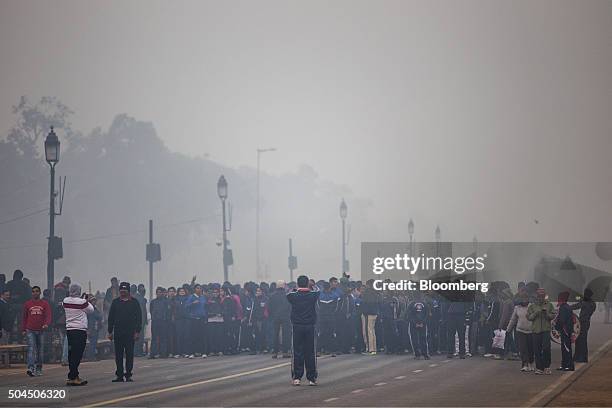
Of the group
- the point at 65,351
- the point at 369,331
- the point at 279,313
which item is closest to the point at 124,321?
the point at 65,351

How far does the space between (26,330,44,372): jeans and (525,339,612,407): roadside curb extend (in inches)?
480

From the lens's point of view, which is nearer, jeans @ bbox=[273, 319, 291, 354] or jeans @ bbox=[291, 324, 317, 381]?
jeans @ bbox=[291, 324, 317, 381]

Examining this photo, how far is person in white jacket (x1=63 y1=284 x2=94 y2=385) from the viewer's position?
2531cm

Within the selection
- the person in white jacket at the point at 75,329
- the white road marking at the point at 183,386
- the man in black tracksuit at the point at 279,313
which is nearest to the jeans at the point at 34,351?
the person in white jacket at the point at 75,329

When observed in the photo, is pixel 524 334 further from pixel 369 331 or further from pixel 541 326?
pixel 369 331

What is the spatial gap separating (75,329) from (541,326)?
10.9 metres

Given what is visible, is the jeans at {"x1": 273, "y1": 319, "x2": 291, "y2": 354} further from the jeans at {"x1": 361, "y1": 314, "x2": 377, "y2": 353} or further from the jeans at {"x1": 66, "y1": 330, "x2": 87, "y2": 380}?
the jeans at {"x1": 66, "y1": 330, "x2": 87, "y2": 380}

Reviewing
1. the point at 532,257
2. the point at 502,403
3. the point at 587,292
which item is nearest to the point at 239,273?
the point at 532,257

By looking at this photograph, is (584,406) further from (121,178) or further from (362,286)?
(121,178)

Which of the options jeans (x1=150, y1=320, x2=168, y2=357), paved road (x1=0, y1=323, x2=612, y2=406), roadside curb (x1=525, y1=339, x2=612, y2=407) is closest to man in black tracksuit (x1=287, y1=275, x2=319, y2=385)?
paved road (x1=0, y1=323, x2=612, y2=406)

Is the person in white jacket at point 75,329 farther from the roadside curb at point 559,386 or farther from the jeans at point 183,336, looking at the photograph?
the jeans at point 183,336

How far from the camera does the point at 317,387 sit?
81.4 feet

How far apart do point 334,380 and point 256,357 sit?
33.9 feet

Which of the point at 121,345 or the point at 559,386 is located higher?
the point at 121,345
